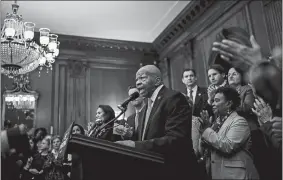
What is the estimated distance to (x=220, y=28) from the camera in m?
2.29

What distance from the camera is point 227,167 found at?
1207mm

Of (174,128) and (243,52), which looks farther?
(174,128)

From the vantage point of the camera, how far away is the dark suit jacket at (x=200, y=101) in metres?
1.48

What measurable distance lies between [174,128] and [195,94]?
27 cm

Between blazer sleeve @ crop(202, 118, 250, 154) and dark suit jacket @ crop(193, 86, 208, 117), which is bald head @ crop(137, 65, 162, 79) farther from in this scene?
blazer sleeve @ crop(202, 118, 250, 154)

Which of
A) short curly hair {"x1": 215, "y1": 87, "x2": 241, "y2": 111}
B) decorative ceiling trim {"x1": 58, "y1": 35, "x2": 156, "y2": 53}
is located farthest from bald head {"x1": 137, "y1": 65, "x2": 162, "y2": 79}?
decorative ceiling trim {"x1": 58, "y1": 35, "x2": 156, "y2": 53}

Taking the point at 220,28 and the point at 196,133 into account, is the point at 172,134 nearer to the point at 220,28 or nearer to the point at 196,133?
the point at 196,133

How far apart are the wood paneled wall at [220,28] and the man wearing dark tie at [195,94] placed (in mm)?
465

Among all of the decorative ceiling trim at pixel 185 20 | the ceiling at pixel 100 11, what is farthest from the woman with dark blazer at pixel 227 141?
the ceiling at pixel 100 11

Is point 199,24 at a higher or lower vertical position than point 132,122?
higher

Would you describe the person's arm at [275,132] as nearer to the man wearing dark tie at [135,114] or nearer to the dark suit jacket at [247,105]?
the dark suit jacket at [247,105]

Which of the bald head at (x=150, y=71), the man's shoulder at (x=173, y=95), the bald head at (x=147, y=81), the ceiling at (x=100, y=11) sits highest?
the ceiling at (x=100, y=11)

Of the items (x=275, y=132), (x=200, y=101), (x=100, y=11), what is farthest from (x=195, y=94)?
(x=100, y=11)

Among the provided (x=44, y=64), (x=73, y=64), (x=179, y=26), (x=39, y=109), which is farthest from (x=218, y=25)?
(x=39, y=109)
